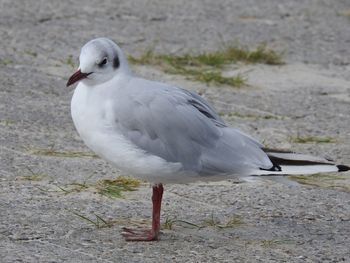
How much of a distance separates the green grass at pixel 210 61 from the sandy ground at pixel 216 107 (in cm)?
11

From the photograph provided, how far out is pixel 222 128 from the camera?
14.2 feet

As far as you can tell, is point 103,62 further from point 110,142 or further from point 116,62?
point 110,142

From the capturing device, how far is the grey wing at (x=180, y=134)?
4.14 meters

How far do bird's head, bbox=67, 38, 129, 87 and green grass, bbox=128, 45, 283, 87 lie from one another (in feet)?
9.44

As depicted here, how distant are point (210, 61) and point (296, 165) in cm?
330

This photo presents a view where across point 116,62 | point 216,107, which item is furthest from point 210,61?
point 116,62

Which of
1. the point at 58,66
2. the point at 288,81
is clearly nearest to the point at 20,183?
the point at 58,66

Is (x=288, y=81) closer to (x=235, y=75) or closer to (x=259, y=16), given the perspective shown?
(x=235, y=75)

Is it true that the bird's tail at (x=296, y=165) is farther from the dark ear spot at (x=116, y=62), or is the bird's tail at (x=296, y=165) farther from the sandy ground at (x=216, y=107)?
the dark ear spot at (x=116, y=62)

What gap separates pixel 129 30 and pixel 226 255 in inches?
174

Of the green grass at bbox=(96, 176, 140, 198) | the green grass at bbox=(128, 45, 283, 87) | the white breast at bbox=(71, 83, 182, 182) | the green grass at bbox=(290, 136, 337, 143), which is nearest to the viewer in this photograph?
the white breast at bbox=(71, 83, 182, 182)

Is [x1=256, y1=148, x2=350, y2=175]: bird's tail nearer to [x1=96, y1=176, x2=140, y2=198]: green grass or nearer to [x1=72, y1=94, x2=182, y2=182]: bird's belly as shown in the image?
[x1=72, y1=94, x2=182, y2=182]: bird's belly

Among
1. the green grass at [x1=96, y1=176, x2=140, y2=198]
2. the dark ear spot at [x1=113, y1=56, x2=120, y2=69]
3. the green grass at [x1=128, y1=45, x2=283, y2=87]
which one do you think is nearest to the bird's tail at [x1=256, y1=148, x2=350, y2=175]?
the dark ear spot at [x1=113, y1=56, x2=120, y2=69]

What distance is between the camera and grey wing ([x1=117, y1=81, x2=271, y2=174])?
4.14 metres
